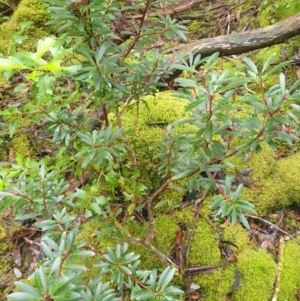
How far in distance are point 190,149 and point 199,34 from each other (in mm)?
3284

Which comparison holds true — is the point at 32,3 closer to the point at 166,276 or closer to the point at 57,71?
the point at 57,71

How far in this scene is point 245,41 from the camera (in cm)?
295

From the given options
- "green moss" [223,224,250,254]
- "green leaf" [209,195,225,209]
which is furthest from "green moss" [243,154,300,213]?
"green leaf" [209,195,225,209]

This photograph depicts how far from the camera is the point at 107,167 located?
1.81m

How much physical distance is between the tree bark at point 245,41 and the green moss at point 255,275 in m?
1.66

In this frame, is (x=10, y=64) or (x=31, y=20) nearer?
(x=10, y=64)

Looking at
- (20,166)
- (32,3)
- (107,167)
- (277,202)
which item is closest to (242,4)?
(32,3)

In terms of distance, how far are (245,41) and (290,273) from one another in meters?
1.98

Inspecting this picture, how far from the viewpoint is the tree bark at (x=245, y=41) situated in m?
A: 2.92

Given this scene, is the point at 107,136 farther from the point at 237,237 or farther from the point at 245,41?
the point at 245,41

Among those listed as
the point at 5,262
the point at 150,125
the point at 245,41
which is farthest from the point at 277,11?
the point at 5,262

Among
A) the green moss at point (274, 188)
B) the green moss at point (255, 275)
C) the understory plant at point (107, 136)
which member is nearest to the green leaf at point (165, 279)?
the understory plant at point (107, 136)

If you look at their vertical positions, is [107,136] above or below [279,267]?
above

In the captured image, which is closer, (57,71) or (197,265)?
(57,71)
